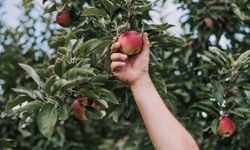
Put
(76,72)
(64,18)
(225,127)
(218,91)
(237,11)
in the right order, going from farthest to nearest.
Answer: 1. (237,11)
2. (64,18)
3. (218,91)
4. (225,127)
5. (76,72)

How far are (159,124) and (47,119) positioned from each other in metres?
0.40

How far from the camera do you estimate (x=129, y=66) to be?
6.49 feet

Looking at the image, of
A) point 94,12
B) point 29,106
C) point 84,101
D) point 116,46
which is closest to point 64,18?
point 94,12

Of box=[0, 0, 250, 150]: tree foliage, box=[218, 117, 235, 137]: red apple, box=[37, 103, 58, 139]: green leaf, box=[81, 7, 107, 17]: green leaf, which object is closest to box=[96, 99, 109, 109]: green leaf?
box=[0, 0, 250, 150]: tree foliage

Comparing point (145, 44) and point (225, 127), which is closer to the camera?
point (145, 44)

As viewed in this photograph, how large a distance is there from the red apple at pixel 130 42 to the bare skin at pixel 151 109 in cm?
3

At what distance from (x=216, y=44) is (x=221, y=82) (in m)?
0.81

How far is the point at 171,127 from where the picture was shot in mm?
1875

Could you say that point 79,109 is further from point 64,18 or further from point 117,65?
point 64,18

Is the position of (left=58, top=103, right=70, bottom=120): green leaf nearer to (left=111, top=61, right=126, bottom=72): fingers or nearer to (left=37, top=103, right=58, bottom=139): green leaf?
(left=37, top=103, right=58, bottom=139): green leaf

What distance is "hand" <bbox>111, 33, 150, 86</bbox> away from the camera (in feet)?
6.25

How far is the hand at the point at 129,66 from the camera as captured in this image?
75.0 inches

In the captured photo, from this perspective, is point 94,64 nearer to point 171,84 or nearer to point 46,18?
point 171,84

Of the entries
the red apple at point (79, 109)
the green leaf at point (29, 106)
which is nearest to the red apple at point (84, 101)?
the red apple at point (79, 109)
